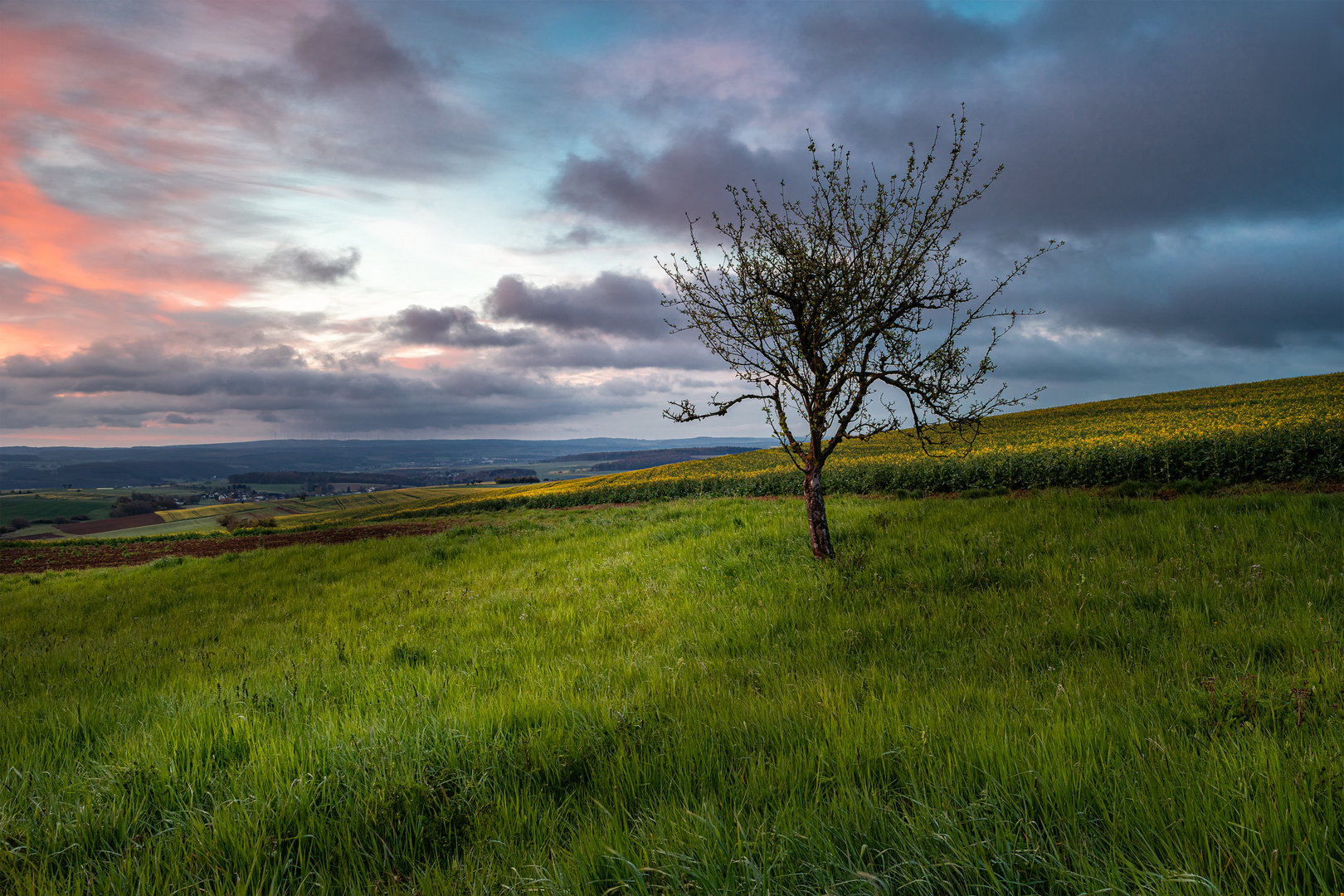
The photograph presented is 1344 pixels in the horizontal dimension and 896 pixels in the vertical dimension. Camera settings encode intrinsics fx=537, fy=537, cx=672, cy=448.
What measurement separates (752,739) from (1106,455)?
25062mm

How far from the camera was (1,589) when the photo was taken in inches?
670

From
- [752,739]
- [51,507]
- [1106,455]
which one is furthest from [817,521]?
[51,507]

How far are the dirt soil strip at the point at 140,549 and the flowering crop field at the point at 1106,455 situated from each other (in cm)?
1616

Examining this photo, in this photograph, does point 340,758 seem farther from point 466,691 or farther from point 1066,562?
point 1066,562

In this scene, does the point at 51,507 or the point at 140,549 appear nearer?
the point at 140,549

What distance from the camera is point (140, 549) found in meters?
30.8

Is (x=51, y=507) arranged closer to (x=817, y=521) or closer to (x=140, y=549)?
(x=140, y=549)

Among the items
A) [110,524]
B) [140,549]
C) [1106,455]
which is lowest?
[110,524]

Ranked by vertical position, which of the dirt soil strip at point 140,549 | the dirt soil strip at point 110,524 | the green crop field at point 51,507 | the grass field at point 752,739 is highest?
the grass field at point 752,739

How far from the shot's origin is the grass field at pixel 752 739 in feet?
7.89

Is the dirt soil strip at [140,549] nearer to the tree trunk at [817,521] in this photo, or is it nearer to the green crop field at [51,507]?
the tree trunk at [817,521]

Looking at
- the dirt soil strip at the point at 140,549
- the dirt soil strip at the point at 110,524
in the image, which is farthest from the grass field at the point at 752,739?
the dirt soil strip at the point at 110,524

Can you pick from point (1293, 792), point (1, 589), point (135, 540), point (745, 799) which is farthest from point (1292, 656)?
point (135, 540)

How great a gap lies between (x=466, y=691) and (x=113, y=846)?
2.27 meters
